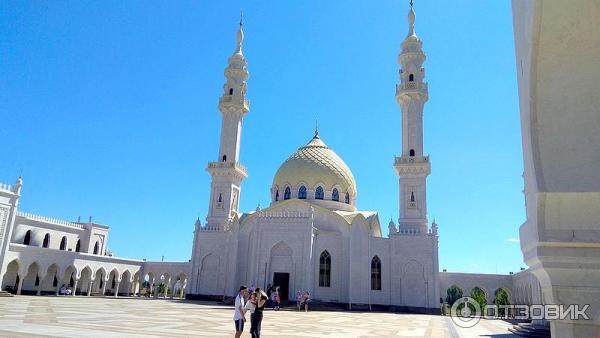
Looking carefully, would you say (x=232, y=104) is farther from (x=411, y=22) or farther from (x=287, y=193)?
(x=411, y=22)

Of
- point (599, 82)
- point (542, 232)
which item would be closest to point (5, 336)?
point (542, 232)

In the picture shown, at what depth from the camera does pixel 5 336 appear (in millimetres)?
8719

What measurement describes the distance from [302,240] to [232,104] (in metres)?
13.9

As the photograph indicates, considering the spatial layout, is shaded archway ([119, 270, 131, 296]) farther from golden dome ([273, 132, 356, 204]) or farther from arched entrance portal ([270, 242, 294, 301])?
arched entrance portal ([270, 242, 294, 301])

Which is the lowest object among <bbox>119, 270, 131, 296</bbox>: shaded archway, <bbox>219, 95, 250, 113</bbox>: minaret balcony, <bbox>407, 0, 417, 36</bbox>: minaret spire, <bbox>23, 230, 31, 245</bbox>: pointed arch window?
<bbox>119, 270, 131, 296</bbox>: shaded archway

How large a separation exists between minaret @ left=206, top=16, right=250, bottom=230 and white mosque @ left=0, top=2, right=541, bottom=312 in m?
0.09

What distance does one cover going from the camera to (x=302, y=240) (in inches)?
1249

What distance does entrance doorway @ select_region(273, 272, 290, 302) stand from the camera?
31391 mm

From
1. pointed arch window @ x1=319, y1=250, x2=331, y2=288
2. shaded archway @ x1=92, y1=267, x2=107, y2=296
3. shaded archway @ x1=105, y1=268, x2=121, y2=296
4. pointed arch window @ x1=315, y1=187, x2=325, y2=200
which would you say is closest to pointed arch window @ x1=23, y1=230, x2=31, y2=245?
shaded archway @ x1=92, y1=267, x2=107, y2=296

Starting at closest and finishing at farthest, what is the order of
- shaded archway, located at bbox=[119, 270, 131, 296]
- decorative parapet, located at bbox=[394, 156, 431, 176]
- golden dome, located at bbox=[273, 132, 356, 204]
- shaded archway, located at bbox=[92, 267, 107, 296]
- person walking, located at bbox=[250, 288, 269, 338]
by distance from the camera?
1. person walking, located at bbox=[250, 288, 269, 338]
2. decorative parapet, located at bbox=[394, 156, 431, 176]
3. golden dome, located at bbox=[273, 132, 356, 204]
4. shaded archway, located at bbox=[92, 267, 107, 296]
5. shaded archway, located at bbox=[119, 270, 131, 296]

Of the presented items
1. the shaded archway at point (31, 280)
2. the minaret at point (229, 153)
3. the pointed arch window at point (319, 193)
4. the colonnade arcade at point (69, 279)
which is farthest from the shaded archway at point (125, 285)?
the pointed arch window at point (319, 193)

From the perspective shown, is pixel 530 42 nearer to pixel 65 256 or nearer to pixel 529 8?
pixel 529 8

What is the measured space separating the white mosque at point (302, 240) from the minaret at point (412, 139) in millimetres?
79

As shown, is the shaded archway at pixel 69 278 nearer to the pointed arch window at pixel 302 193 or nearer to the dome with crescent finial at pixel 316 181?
the dome with crescent finial at pixel 316 181
